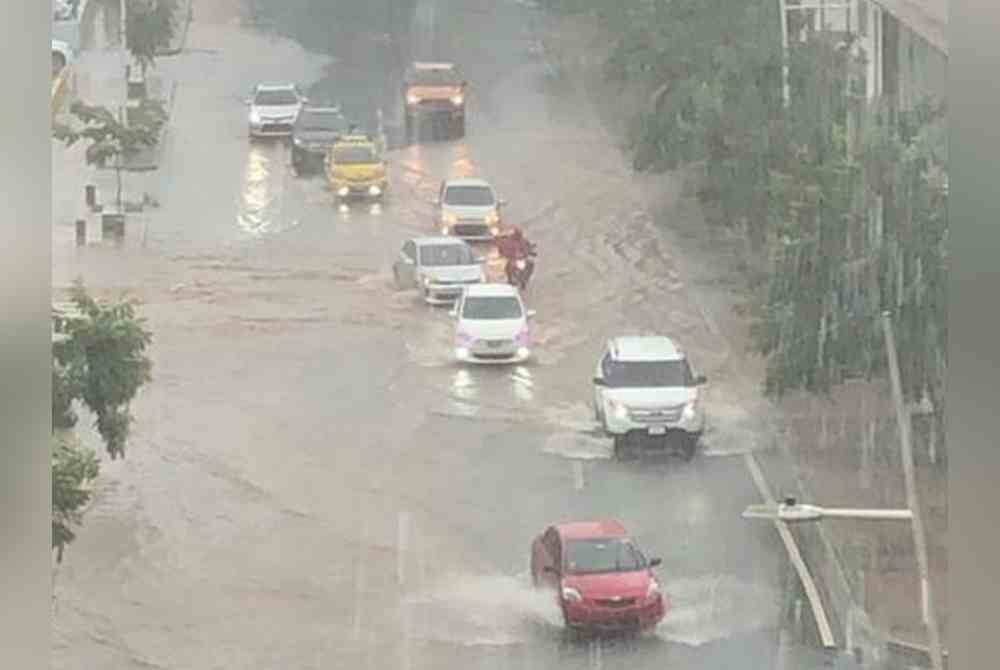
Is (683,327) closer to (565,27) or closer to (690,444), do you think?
(690,444)

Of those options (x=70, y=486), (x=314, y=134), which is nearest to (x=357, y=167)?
(x=314, y=134)

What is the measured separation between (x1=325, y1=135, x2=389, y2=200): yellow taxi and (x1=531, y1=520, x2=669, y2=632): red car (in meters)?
0.36

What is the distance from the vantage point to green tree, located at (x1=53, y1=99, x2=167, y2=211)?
1.41 metres

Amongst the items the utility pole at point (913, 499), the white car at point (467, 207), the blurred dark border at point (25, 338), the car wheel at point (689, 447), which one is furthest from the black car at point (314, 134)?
the utility pole at point (913, 499)

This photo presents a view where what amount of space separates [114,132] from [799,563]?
0.75 meters

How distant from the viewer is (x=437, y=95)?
1.46 metres

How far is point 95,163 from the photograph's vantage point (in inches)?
55.6

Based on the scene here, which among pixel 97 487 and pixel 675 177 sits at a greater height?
pixel 675 177

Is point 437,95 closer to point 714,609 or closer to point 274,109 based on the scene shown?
point 274,109

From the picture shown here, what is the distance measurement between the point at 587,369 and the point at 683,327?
0.10m

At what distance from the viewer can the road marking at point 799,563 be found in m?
1.41

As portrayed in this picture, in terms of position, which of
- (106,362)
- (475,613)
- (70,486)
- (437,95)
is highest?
(437,95)

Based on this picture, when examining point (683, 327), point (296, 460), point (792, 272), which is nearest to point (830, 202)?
point (792, 272)

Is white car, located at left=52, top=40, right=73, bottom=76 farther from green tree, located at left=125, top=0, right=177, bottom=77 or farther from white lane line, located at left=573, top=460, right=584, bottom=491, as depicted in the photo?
white lane line, located at left=573, top=460, right=584, bottom=491
